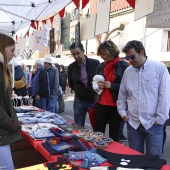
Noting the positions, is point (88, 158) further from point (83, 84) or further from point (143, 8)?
point (83, 84)

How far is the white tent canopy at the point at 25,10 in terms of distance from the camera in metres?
4.20

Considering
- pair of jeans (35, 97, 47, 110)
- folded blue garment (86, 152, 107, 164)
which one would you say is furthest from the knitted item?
pair of jeans (35, 97, 47, 110)

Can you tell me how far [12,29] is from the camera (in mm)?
5594

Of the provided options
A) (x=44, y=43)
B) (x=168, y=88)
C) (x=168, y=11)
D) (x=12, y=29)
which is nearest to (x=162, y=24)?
(x=168, y=11)

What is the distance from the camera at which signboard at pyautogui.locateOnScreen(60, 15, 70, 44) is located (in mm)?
3632

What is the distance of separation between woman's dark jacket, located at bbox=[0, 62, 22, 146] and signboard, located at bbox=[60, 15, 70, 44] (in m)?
2.09

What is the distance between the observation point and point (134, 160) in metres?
1.68

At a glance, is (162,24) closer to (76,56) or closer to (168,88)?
(168,88)

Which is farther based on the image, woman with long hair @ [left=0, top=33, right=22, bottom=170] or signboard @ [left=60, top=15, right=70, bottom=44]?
signboard @ [left=60, top=15, right=70, bottom=44]

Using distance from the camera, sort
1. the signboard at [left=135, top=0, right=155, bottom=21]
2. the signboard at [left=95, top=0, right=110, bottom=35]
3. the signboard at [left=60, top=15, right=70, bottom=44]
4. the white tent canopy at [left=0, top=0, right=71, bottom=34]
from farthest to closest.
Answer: the white tent canopy at [left=0, top=0, right=71, bottom=34] → the signboard at [left=60, top=15, right=70, bottom=44] → the signboard at [left=95, top=0, right=110, bottom=35] → the signboard at [left=135, top=0, right=155, bottom=21]

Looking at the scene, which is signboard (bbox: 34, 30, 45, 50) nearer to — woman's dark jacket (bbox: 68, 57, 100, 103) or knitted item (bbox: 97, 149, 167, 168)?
woman's dark jacket (bbox: 68, 57, 100, 103)

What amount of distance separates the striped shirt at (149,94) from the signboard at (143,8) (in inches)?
15.7

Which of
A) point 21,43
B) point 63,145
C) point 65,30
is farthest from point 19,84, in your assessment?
point 63,145

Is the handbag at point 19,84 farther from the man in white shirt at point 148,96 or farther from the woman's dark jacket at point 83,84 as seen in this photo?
the man in white shirt at point 148,96
